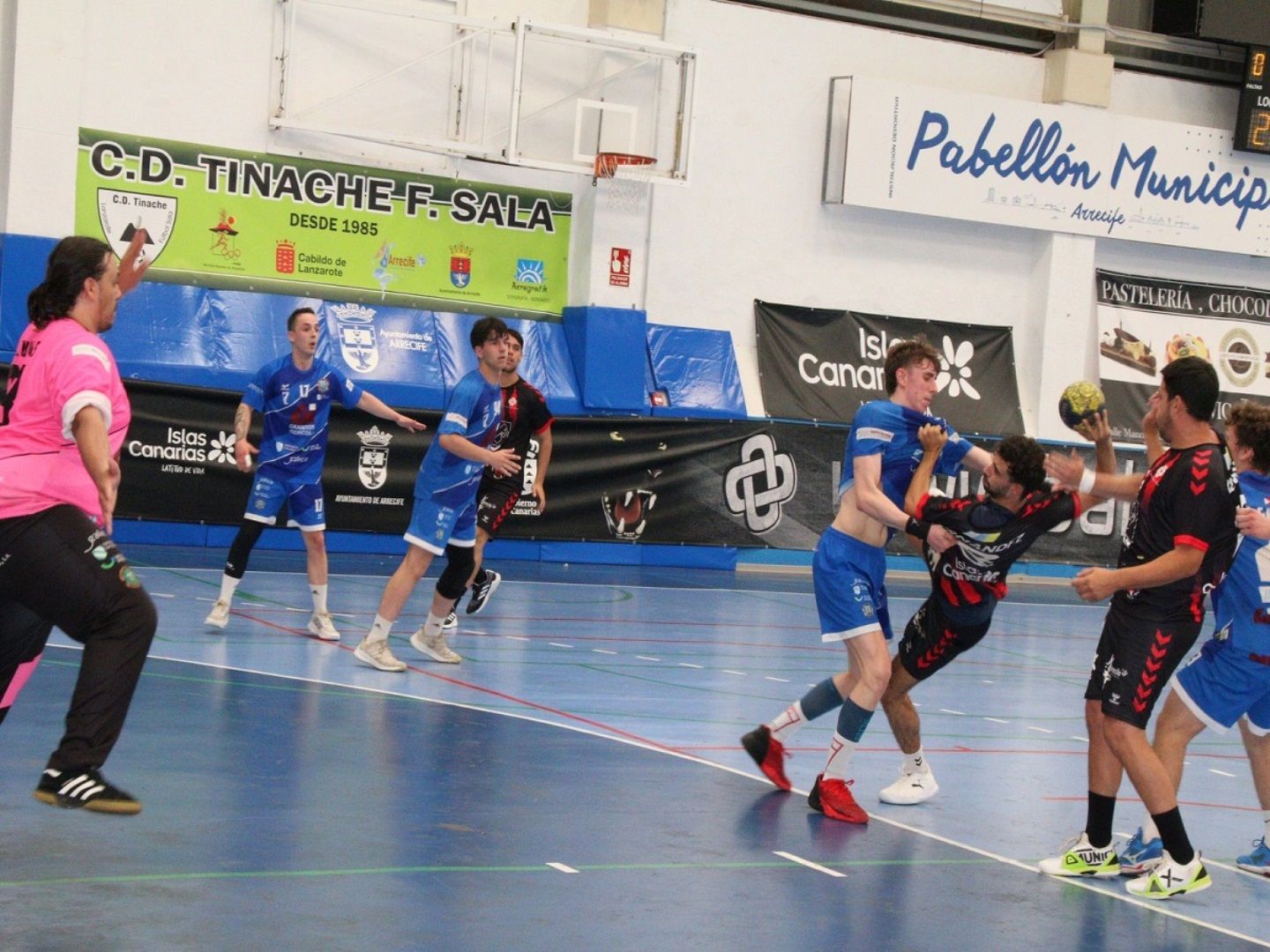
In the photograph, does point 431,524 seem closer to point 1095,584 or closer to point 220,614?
point 220,614

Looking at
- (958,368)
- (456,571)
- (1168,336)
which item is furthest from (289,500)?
(1168,336)

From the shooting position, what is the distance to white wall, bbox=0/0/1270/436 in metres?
14.8

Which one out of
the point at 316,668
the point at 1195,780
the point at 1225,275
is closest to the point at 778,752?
the point at 1195,780

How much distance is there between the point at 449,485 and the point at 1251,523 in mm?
4793

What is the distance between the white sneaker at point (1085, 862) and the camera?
5645 millimetres

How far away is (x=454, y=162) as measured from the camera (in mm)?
16562

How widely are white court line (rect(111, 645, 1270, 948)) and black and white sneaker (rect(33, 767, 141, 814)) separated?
312cm

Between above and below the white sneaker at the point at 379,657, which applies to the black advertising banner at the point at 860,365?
above

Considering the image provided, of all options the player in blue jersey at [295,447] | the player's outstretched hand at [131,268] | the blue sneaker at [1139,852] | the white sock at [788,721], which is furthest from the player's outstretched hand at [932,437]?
the player in blue jersey at [295,447]

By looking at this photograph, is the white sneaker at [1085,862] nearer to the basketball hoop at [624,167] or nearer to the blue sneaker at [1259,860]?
the blue sneaker at [1259,860]

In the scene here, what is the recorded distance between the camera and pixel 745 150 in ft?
58.2

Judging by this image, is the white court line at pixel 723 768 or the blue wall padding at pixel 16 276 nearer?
the white court line at pixel 723 768

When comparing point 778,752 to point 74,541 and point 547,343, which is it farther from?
point 547,343

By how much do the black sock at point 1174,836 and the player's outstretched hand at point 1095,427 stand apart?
1.38m
